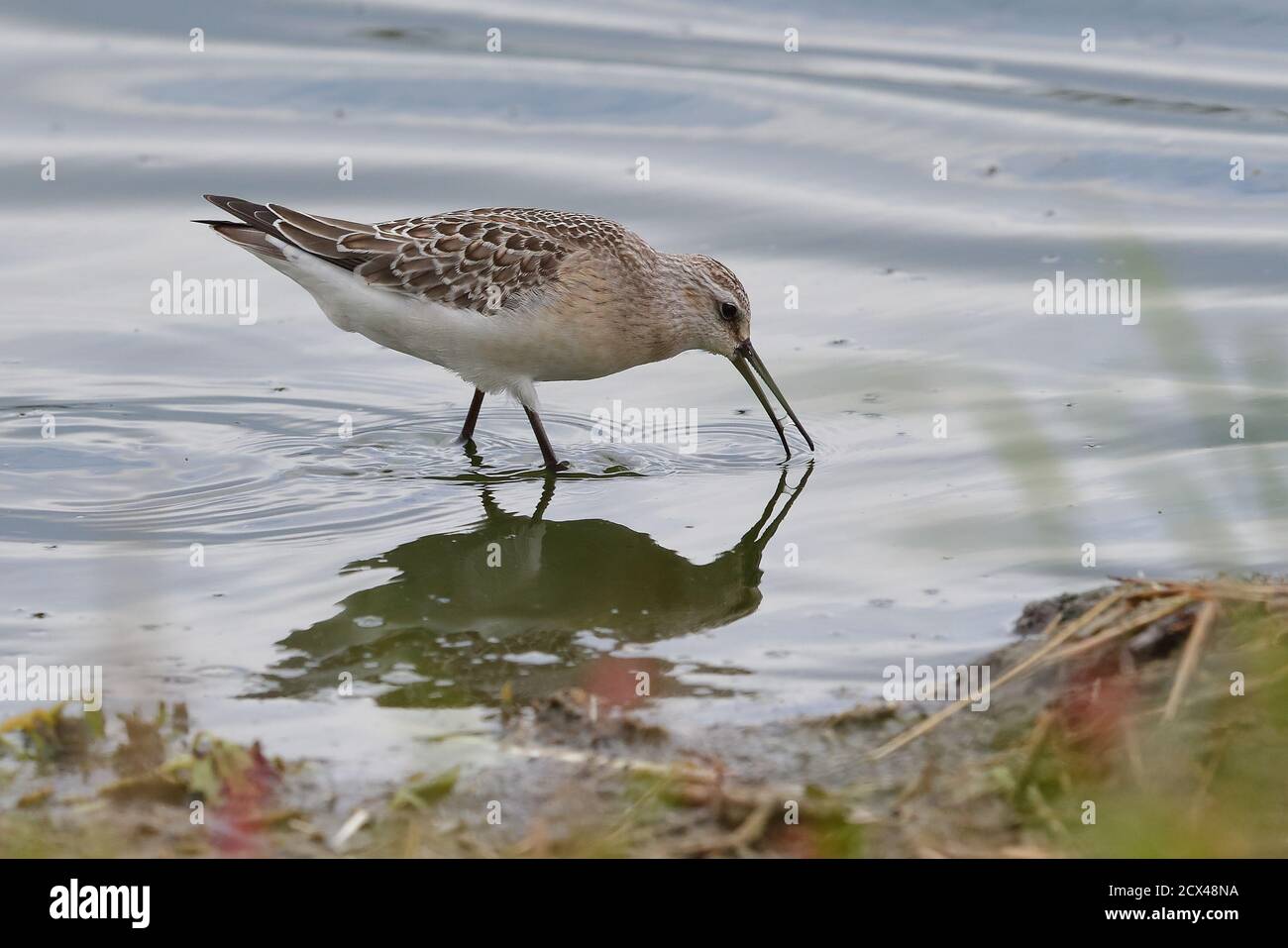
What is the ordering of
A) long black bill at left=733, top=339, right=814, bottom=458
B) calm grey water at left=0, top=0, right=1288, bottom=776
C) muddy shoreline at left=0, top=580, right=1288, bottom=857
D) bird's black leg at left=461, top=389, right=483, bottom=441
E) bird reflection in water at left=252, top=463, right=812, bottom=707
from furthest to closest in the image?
bird's black leg at left=461, top=389, right=483, bottom=441, long black bill at left=733, top=339, right=814, bottom=458, calm grey water at left=0, top=0, right=1288, bottom=776, bird reflection in water at left=252, top=463, right=812, bottom=707, muddy shoreline at left=0, top=580, right=1288, bottom=857

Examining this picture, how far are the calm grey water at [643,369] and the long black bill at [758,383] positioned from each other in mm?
239

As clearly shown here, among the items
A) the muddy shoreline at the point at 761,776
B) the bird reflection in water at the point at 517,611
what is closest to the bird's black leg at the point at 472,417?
the bird reflection in water at the point at 517,611

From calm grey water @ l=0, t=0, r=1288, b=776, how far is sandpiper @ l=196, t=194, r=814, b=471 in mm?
570

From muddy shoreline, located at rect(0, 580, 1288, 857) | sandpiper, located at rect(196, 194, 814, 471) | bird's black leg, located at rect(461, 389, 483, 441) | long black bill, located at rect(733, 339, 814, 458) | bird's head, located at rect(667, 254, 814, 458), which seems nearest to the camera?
muddy shoreline, located at rect(0, 580, 1288, 857)

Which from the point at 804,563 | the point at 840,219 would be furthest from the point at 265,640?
the point at 840,219

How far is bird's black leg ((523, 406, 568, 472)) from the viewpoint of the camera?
9.80 m

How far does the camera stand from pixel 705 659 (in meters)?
7.07

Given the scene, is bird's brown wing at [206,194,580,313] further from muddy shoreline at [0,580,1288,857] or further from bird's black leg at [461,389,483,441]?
muddy shoreline at [0,580,1288,857]

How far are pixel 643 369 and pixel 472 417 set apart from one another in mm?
1667

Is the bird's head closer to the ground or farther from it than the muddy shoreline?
farther from it

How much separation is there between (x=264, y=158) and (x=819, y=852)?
1151 cm

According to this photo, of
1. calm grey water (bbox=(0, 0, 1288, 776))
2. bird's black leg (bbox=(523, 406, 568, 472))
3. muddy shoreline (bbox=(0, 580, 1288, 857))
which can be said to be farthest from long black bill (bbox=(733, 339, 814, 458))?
muddy shoreline (bbox=(0, 580, 1288, 857))

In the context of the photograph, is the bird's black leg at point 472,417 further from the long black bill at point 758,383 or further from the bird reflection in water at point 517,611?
the long black bill at point 758,383
